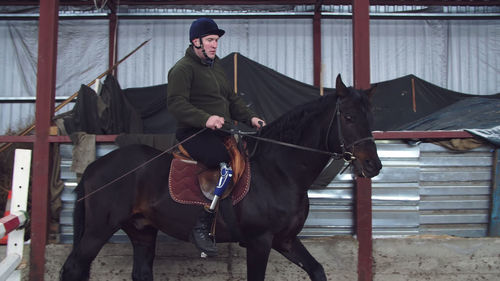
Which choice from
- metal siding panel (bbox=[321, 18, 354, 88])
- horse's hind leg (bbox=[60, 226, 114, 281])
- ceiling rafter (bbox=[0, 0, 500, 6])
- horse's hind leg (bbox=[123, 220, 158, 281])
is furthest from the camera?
metal siding panel (bbox=[321, 18, 354, 88])

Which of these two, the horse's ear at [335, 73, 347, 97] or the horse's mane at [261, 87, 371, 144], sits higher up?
the horse's ear at [335, 73, 347, 97]

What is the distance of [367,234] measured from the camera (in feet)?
15.1

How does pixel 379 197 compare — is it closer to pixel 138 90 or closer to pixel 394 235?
pixel 394 235

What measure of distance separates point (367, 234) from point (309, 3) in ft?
21.4

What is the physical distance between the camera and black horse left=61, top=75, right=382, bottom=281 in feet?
10.6

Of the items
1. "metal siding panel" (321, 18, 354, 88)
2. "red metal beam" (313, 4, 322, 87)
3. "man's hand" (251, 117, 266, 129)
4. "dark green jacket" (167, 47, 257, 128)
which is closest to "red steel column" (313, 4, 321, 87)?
"red metal beam" (313, 4, 322, 87)

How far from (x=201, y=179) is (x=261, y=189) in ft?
1.83

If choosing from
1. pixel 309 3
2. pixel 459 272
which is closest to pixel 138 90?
pixel 309 3

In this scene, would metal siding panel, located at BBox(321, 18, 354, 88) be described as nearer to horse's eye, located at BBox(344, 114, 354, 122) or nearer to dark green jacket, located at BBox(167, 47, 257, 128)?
dark green jacket, located at BBox(167, 47, 257, 128)

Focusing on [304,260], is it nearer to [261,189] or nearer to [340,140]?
[261,189]

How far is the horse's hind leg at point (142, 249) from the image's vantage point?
13.3 ft

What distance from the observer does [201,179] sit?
349cm

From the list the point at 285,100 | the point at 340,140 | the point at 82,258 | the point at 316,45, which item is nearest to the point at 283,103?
the point at 285,100

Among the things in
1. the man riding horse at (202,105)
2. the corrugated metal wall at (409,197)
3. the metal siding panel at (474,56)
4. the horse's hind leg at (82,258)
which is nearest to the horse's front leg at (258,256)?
the man riding horse at (202,105)
